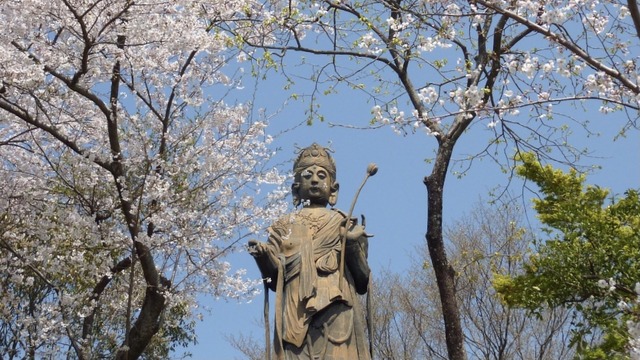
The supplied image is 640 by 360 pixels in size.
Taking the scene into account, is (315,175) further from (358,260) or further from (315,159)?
(358,260)

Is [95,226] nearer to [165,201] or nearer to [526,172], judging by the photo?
[165,201]

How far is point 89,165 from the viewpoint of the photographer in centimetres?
1162

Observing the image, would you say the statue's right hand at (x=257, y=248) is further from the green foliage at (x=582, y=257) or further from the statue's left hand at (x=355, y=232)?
the green foliage at (x=582, y=257)

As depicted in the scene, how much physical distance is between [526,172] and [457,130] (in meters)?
2.28

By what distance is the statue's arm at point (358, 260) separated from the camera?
7871 mm

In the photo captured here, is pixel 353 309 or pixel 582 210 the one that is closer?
pixel 353 309

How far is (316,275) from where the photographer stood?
7777 millimetres

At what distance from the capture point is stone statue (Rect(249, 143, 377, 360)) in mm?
7566

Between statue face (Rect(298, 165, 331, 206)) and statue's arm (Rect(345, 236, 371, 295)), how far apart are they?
55cm

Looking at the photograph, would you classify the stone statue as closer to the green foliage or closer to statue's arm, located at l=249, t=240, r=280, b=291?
statue's arm, located at l=249, t=240, r=280, b=291

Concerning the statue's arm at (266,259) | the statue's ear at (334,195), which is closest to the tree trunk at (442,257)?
the statue's ear at (334,195)

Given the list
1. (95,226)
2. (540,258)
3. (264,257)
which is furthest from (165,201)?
(540,258)

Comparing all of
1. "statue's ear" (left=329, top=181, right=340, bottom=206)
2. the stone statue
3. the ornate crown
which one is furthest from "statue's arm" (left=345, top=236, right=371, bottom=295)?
the ornate crown

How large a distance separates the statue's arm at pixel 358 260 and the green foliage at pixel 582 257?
4.62 metres
